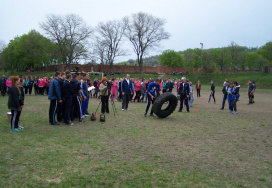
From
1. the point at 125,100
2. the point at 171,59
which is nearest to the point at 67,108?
the point at 125,100

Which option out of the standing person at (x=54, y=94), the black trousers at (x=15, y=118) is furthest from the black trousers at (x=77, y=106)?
the black trousers at (x=15, y=118)

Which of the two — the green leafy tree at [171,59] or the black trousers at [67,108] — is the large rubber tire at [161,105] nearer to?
the black trousers at [67,108]

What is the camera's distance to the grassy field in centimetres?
425

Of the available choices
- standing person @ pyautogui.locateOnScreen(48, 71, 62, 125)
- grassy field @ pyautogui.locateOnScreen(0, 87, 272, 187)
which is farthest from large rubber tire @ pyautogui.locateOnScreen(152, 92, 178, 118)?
standing person @ pyautogui.locateOnScreen(48, 71, 62, 125)

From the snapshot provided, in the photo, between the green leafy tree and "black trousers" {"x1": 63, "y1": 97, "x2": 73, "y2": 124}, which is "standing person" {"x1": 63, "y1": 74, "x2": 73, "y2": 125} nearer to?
"black trousers" {"x1": 63, "y1": 97, "x2": 73, "y2": 124}

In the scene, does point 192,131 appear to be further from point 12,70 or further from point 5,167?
point 12,70

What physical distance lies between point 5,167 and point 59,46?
5331 cm

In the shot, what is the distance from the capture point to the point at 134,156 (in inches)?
216

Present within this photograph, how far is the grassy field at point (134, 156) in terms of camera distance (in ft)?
13.9

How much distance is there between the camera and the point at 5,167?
4578 millimetres

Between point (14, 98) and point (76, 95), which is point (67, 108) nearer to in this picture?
point (76, 95)

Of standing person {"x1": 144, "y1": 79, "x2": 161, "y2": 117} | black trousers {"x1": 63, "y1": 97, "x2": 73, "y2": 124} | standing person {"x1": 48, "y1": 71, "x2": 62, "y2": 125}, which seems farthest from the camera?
standing person {"x1": 144, "y1": 79, "x2": 161, "y2": 117}

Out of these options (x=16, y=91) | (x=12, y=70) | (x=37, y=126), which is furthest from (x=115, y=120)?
(x=12, y=70)

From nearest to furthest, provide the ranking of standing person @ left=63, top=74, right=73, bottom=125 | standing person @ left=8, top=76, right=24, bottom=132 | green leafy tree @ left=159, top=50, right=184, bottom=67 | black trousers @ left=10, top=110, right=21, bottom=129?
standing person @ left=8, top=76, right=24, bottom=132
black trousers @ left=10, top=110, right=21, bottom=129
standing person @ left=63, top=74, right=73, bottom=125
green leafy tree @ left=159, top=50, right=184, bottom=67
